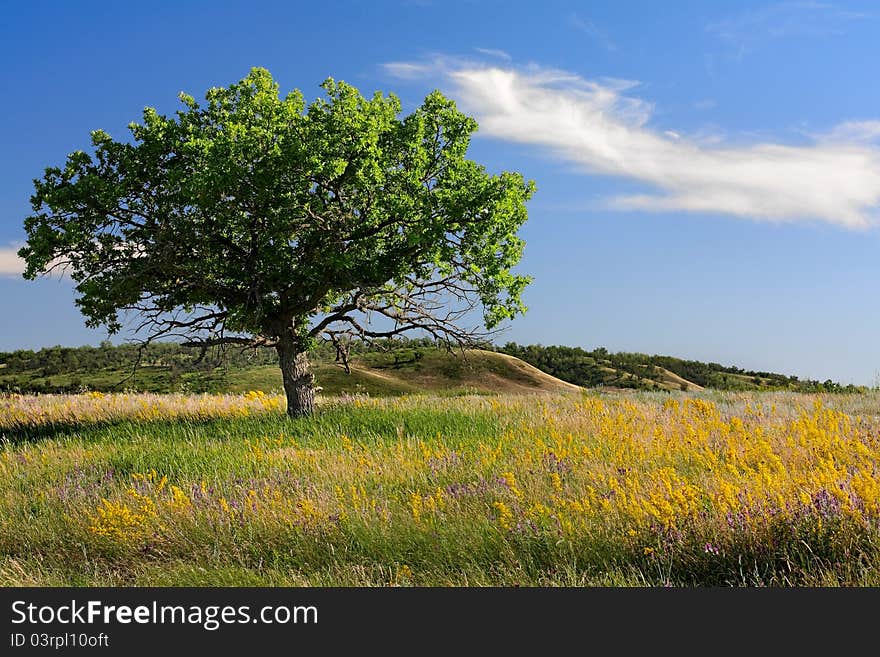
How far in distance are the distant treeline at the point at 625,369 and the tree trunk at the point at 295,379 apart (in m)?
23.6

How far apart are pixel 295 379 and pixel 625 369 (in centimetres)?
2838

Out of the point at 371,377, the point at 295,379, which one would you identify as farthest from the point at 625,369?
the point at 295,379

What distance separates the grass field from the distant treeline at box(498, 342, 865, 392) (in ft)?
84.4

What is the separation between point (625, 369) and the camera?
140ft

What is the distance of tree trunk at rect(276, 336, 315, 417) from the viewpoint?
60.1 feet

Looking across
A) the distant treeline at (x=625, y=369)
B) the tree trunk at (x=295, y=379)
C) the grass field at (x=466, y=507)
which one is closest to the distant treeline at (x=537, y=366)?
the distant treeline at (x=625, y=369)

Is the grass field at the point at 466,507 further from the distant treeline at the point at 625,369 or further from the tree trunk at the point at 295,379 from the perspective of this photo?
the distant treeline at the point at 625,369

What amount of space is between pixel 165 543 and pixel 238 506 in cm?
90

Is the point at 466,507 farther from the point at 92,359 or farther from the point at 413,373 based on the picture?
the point at 92,359

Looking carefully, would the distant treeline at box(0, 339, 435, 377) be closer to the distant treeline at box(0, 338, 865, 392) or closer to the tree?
the distant treeline at box(0, 338, 865, 392)

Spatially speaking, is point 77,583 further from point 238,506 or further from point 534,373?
point 534,373

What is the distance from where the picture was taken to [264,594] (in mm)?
6117


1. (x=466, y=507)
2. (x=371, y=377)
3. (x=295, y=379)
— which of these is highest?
(x=295, y=379)

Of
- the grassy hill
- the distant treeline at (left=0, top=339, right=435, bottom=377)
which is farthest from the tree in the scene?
the distant treeline at (left=0, top=339, right=435, bottom=377)
